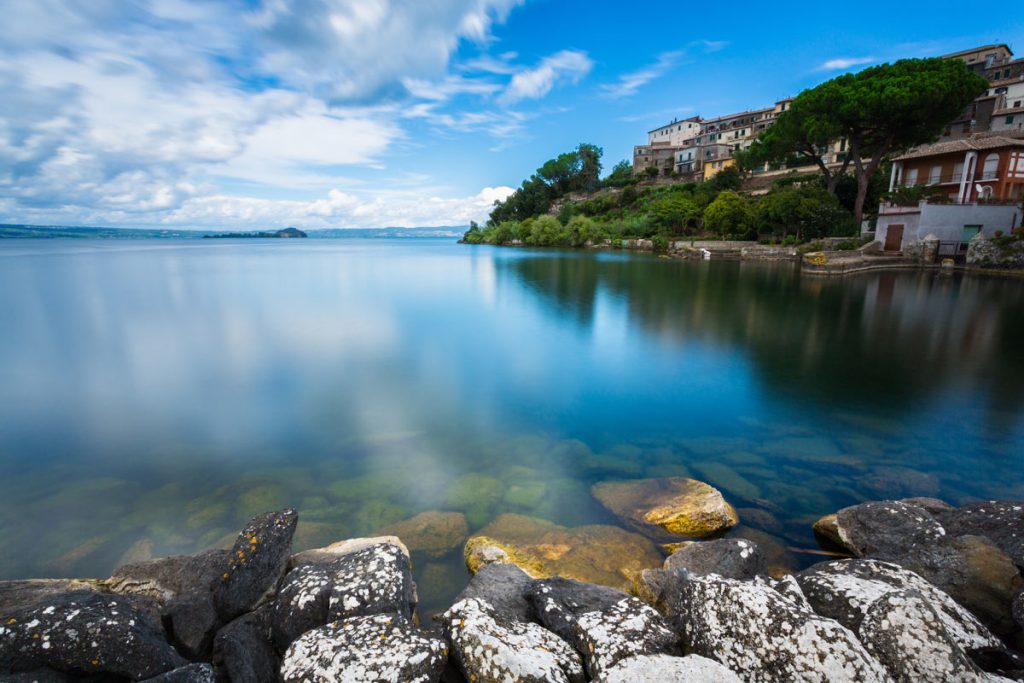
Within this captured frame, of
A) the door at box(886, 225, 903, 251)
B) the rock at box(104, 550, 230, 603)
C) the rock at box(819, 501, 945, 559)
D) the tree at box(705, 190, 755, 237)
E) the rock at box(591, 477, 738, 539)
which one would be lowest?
the rock at box(591, 477, 738, 539)

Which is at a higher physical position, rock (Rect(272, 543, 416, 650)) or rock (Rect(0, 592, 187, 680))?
rock (Rect(0, 592, 187, 680))

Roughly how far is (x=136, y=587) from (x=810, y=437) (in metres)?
9.22

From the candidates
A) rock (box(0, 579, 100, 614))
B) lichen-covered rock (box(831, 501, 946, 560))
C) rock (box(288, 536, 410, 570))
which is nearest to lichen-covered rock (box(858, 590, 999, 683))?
lichen-covered rock (box(831, 501, 946, 560))

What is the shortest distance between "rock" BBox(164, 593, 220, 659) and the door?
42.6m

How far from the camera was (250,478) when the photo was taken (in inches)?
278

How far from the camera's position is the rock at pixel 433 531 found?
5.47 metres

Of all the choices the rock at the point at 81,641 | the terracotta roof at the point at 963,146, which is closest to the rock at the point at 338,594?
the rock at the point at 81,641

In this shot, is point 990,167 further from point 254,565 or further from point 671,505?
point 254,565

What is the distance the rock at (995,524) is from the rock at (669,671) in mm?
3512

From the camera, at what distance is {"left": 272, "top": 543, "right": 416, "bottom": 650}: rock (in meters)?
3.51

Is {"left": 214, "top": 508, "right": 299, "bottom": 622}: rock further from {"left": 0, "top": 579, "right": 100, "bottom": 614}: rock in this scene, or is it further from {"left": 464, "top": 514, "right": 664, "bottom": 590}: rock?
{"left": 464, "top": 514, "right": 664, "bottom": 590}: rock

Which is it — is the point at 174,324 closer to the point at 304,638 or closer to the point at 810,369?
the point at 304,638

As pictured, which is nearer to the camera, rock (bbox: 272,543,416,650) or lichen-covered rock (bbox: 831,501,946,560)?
rock (bbox: 272,543,416,650)

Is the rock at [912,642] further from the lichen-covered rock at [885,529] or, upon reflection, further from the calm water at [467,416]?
the calm water at [467,416]
